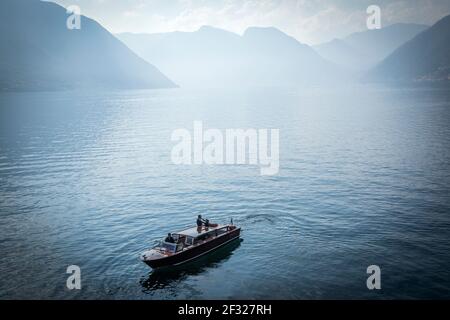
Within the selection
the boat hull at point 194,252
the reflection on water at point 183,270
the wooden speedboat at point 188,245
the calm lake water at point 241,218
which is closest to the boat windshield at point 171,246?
the wooden speedboat at point 188,245

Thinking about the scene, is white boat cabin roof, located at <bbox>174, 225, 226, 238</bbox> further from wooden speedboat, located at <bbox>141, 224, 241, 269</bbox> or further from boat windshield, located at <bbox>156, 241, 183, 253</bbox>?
boat windshield, located at <bbox>156, 241, 183, 253</bbox>

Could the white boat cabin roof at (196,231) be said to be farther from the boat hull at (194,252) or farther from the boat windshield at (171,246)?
the boat windshield at (171,246)

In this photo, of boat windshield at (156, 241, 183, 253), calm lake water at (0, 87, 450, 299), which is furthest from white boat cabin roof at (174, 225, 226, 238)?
calm lake water at (0, 87, 450, 299)

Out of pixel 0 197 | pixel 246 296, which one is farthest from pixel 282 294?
pixel 0 197

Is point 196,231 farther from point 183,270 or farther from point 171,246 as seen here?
point 183,270

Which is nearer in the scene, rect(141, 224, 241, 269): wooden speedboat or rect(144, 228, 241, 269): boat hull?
rect(144, 228, 241, 269): boat hull

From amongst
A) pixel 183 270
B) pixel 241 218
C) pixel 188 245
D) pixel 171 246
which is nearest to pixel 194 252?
pixel 188 245

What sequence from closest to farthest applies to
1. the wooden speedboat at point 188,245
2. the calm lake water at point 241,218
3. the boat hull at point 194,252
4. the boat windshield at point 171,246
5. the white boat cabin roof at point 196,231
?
the calm lake water at point 241,218 → the boat hull at point 194,252 → the wooden speedboat at point 188,245 → the boat windshield at point 171,246 → the white boat cabin roof at point 196,231
